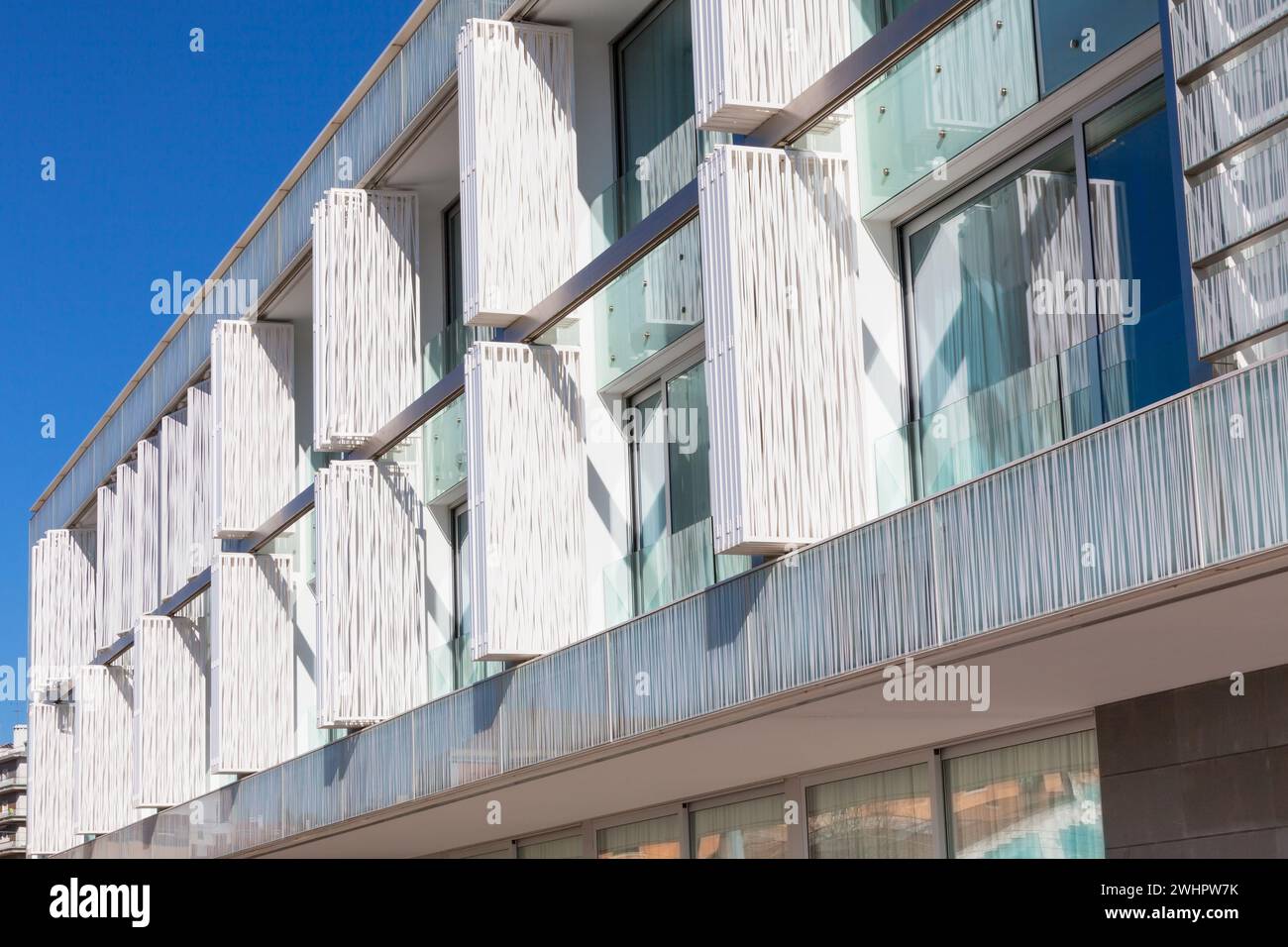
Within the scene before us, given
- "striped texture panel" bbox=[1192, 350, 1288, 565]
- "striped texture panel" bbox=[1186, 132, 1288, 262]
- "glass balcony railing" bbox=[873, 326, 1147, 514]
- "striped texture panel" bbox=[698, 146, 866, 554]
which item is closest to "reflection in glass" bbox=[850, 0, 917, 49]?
"striped texture panel" bbox=[698, 146, 866, 554]

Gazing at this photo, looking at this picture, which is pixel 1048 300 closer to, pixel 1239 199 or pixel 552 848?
pixel 1239 199

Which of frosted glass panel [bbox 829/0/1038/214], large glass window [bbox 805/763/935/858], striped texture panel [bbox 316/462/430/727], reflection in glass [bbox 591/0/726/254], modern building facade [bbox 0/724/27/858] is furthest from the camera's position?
modern building facade [bbox 0/724/27/858]

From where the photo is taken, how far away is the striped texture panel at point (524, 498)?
16.0m

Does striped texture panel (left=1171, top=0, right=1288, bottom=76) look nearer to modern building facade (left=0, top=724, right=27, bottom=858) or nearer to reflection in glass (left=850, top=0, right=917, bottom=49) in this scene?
reflection in glass (left=850, top=0, right=917, bottom=49)

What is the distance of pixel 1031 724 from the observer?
42.0 ft

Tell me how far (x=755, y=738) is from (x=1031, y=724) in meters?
2.05

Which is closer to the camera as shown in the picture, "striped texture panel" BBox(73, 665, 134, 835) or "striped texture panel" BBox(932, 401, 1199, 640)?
"striped texture panel" BBox(932, 401, 1199, 640)

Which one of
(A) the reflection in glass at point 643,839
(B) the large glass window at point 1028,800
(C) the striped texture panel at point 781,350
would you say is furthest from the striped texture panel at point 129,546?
(C) the striped texture panel at point 781,350

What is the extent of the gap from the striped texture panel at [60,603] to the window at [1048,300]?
2379 centimetres

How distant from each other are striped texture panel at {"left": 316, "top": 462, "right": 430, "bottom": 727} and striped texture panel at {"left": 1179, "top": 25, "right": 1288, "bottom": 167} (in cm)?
1209

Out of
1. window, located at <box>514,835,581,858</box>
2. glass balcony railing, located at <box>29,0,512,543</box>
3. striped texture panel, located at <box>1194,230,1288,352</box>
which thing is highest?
glass balcony railing, located at <box>29,0,512,543</box>

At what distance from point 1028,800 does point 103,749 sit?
846 inches

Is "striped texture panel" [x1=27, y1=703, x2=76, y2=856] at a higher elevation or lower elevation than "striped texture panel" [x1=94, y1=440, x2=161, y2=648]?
lower

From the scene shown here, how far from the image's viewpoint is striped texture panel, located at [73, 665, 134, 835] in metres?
29.9
